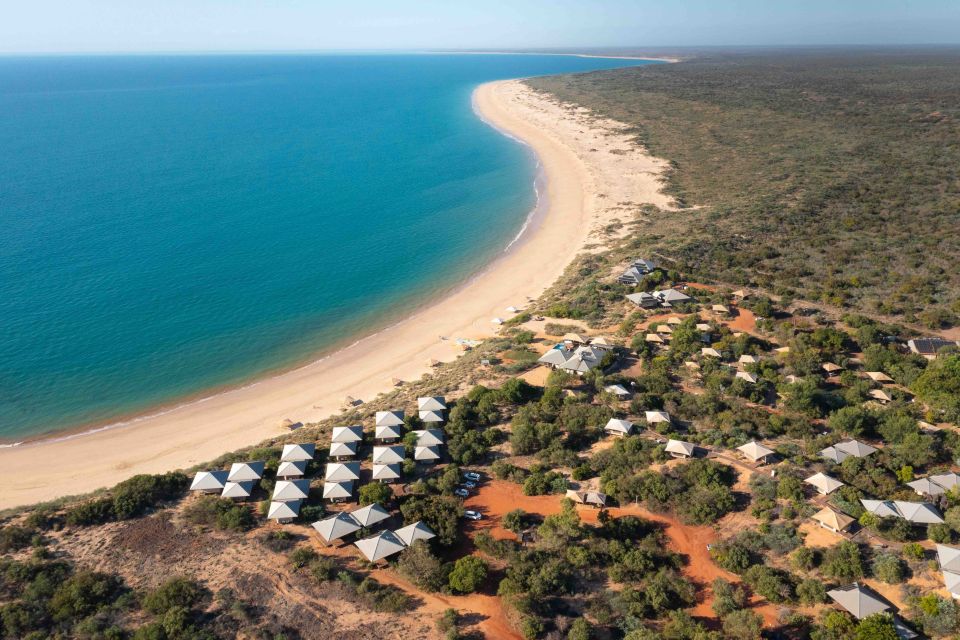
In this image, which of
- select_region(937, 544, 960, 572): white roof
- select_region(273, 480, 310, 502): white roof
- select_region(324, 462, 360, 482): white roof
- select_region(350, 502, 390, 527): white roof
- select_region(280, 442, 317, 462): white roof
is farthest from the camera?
select_region(280, 442, 317, 462): white roof

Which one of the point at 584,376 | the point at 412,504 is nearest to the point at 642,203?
the point at 584,376

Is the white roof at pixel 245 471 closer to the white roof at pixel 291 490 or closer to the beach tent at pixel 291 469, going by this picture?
the beach tent at pixel 291 469

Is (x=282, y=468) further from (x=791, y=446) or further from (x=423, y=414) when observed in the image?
(x=791, y=446)

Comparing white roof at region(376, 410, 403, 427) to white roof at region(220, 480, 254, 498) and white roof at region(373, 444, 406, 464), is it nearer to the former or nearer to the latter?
white roof at region(373, 444, 406, 464)

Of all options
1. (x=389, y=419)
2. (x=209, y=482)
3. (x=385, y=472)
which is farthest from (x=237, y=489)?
(x=389, y=419)

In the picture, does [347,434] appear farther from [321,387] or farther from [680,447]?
[680,447]

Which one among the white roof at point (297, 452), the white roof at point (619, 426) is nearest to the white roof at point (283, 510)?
the white roof at point (297, 452)

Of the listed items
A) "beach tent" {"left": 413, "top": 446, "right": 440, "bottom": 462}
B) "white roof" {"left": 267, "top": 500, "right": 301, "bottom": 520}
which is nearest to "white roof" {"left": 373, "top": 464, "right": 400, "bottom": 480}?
"beach tent" {"left": 413, "top": 446, "right": 440, "bottom": 462}
